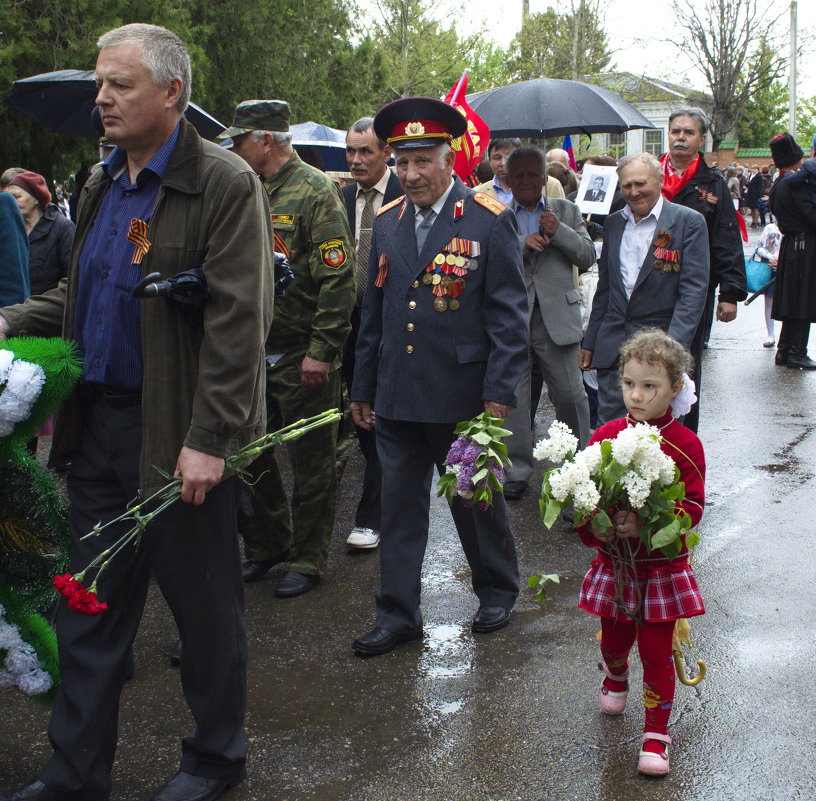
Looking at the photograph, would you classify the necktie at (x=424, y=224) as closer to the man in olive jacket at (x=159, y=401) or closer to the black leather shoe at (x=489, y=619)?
the man in olive jacket at (x=159, y=401)

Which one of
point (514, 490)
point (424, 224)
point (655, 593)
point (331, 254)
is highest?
point (424, 224)

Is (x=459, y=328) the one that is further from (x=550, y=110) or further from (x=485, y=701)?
(x=550, y=110)

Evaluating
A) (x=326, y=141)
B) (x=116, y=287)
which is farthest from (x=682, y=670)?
(x=326, y=141)

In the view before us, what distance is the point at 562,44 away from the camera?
128 feet

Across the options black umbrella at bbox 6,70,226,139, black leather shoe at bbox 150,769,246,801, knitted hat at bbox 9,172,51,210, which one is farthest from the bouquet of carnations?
black umbrella at bbox 6,70,226,139

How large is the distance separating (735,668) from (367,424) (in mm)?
1765

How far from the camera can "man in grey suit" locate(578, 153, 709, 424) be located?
222 inches

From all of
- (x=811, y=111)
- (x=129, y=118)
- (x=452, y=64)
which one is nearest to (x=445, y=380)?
(x=129, y=118)

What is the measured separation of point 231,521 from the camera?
10.5 ft

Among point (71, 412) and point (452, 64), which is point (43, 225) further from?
point (452, 64)

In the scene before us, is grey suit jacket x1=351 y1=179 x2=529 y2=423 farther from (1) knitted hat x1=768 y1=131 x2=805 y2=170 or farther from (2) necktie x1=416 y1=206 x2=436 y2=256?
(1) knitted hat x1=768 y1=131 x2=805 y2=170

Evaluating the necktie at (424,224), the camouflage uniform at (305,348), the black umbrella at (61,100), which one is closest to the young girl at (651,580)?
the necktie at (424,224)

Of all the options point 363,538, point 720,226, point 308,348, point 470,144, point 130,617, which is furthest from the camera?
point 470,144

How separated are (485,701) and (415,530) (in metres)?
0.82
